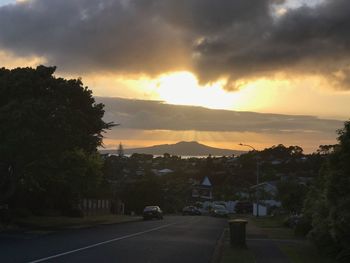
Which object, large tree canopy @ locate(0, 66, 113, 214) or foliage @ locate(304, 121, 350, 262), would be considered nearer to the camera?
foliage @ locate(304, 121, 350, 262)

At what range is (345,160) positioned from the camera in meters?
17.7

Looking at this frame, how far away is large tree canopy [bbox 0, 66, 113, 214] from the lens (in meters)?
29.9

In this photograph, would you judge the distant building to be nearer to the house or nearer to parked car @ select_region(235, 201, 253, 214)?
the house

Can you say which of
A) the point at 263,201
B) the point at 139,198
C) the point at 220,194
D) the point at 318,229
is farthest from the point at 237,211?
the point at 318,229

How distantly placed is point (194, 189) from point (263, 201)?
34.3 m

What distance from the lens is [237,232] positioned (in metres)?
22.4

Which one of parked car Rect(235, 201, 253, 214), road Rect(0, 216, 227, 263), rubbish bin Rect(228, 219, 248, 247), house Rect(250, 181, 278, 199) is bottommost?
parked car Rect(235, 201, 253, 214)

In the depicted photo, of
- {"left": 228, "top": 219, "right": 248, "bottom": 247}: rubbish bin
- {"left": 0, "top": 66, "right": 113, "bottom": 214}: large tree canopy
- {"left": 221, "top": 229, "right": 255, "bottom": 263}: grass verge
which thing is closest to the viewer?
{"left": 221, "top": 229, "right": 255, "bottom": 263}: grass verge

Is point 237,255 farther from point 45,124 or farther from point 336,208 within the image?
point 45,124

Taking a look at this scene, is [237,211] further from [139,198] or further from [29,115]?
[29,115]

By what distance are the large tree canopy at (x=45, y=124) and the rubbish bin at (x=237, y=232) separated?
12217 millimetres

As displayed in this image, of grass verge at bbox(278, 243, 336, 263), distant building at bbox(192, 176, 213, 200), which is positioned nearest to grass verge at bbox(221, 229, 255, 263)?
grass verge at bbox(278, 243, 336, 263)

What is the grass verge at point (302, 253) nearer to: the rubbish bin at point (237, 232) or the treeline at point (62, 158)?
the treeline at point (62, 158)

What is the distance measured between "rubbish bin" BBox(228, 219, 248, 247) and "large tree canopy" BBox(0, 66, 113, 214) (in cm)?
1222
